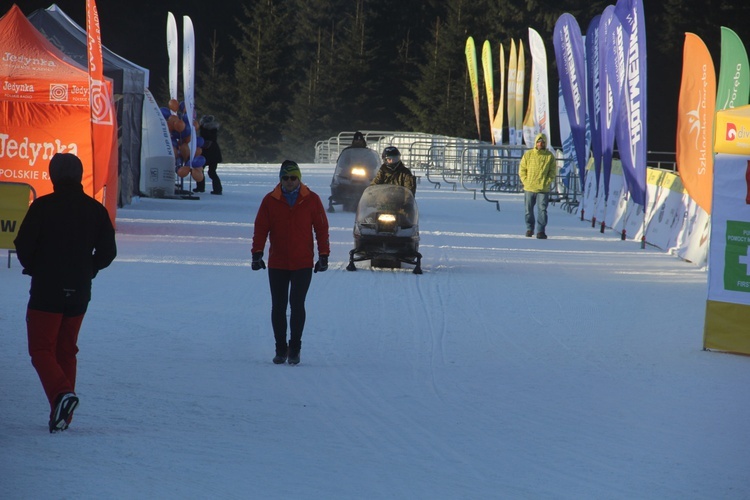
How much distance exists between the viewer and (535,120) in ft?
108

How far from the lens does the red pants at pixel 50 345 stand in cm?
669

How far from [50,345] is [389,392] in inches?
95.6

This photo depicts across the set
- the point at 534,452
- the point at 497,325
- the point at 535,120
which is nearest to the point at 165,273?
the point at 497,325

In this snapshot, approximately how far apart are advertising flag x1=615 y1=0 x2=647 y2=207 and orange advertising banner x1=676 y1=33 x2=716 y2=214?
627mm

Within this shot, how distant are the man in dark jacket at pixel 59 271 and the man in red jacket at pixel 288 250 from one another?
7.47 ft

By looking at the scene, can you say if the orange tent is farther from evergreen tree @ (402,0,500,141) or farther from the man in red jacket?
evergreen tree @ (402,0,500,141)

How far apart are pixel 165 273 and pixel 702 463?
361 inches

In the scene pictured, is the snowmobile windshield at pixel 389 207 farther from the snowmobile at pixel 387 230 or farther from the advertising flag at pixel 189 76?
the advertising flag at pixel 189 76

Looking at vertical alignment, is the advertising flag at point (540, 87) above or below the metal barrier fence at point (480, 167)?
above

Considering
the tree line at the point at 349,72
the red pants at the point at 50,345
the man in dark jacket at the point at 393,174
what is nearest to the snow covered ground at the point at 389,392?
the red pants at the point at 50,345

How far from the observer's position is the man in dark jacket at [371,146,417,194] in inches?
639

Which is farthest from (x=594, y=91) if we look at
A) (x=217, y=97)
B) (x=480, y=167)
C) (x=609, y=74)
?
(x=217, y=97)

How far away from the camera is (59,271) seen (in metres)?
6.81

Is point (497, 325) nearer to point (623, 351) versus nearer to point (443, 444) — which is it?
point (623, 351)
